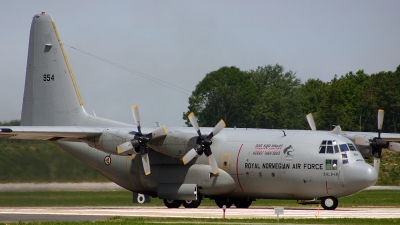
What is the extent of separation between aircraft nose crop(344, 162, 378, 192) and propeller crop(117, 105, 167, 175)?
723 cm

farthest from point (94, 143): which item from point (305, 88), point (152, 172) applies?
point (305, 88)

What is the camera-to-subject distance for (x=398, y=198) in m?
36.2

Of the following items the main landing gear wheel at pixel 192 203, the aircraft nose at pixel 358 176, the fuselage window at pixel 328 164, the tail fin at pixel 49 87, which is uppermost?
the tail fin at pixel 49 87

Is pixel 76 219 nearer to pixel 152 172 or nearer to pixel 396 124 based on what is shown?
pixel 152 172

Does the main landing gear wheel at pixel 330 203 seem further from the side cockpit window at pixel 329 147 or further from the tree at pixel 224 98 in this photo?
the tree at pixel 224 98

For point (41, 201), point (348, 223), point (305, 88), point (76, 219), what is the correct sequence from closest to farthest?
point (348, 223) < point (76, 219) < point (41, 201) < point (305, 88)

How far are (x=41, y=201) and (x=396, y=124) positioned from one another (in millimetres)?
41124

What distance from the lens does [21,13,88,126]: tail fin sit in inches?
1243

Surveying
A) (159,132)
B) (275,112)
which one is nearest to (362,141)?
(159,132)

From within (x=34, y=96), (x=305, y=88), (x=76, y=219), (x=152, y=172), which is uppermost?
(x=305, y=88)

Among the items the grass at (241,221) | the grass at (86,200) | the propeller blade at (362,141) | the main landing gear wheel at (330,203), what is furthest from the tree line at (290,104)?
the grass at (241,221)

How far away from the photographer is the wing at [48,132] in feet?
87.3

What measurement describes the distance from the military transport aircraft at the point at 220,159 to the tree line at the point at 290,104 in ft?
102

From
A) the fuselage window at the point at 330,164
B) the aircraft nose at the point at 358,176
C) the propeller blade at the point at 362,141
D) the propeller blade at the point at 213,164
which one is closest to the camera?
the aircraft nose at the point at 358,176
